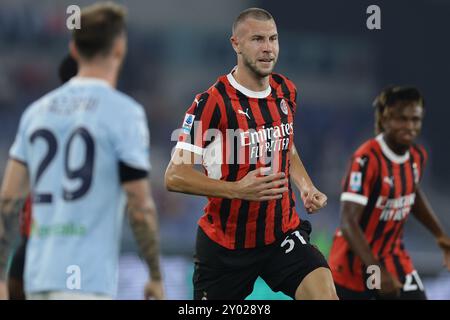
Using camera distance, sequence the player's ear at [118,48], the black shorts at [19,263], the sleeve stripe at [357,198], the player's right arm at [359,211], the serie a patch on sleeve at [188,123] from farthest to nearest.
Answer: the sleeve stripe at [357,198]
the player's right arm at [359,211]
the black shorts at [19,263]
the serie a patch on sleeve at [188,123]
the player's ear at [118,48]

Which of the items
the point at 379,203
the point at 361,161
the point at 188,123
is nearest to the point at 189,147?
the point at 188,123

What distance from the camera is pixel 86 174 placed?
435cm

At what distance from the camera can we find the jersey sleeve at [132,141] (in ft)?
14.4

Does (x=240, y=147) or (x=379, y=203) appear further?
(x=379, y=203)

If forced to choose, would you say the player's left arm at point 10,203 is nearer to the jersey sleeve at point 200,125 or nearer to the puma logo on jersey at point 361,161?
the jersey sleeve at point 200,125

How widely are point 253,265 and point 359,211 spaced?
143cm

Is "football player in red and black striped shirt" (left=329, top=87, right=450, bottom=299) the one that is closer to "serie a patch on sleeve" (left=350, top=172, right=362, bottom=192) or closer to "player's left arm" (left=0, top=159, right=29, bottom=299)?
"serie a patch on sleeve" (left=350, top=172, right=362, bottom=192)

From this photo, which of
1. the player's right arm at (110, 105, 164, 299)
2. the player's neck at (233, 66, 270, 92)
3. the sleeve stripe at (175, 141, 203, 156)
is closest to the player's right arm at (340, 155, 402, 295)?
the player's neck at (233, 66, 270, 92)

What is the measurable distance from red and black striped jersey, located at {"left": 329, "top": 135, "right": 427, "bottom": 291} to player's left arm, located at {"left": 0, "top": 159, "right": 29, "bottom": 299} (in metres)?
2.99

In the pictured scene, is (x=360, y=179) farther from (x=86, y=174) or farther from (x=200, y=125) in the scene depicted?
(x=86, y=174)

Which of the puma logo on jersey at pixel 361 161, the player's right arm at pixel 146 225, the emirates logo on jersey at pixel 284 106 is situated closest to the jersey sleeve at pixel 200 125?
the emirates logo on jersey at pixel 284 106

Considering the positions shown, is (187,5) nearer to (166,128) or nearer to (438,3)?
(166,128)
